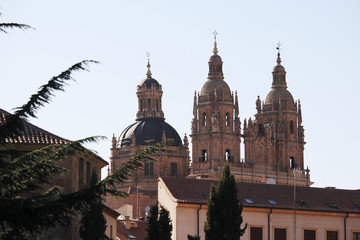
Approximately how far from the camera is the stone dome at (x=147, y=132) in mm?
143750

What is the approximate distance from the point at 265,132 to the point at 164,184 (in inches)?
3034

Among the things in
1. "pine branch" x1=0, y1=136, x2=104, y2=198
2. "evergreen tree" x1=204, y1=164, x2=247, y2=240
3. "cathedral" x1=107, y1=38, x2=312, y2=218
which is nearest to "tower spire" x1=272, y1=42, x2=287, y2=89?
"cathedral" x1=107, y1=38, x2=312, y2=218

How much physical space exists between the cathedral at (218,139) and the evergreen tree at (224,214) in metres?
78.2

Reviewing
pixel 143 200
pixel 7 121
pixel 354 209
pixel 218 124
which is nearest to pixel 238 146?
pixel 218 124

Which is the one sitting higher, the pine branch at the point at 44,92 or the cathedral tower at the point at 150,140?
the cathedral tower at the point at 150,140

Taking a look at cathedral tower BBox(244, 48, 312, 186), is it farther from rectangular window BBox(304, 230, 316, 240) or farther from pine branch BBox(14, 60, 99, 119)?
pine branch BBox(14, 60, 99, 119)

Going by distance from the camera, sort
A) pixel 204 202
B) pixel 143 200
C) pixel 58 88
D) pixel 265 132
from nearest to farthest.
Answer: pixel 58 88
pixel 204 202
pixel 143 200
pixel 265 132

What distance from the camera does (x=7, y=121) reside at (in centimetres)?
2219

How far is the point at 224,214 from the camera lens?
53094 mm

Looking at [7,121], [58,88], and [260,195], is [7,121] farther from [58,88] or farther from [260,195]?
[260,195]

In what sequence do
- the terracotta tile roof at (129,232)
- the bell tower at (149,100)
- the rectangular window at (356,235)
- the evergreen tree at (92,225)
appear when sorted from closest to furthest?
the evergreen tree at (92,225), the rectangular window at (356,235), the terracotta tile roof at (129,232), the bell tower at (149,100)

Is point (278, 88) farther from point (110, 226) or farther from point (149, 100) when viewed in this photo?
point (110, 226)

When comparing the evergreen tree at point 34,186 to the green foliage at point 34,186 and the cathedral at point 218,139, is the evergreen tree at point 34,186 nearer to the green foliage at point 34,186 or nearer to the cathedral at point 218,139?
the green foliage at point 34,186

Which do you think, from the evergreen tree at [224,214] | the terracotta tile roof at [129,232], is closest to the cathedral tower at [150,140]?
the terracotta tile roof at [129,232]
